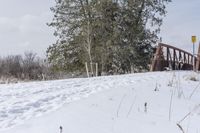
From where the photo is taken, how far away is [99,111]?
6.20m

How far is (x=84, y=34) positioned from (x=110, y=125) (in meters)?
26.5

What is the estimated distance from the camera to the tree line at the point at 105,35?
30812 mm

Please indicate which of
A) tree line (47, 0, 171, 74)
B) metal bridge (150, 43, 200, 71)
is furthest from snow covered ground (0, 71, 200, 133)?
tree line (47, 0, 171, 74)

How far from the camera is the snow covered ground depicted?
541 cm

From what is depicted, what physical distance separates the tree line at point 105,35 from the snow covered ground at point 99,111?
22.1 metres

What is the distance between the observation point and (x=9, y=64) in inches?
1984

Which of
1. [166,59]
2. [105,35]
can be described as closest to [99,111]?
[166,59]

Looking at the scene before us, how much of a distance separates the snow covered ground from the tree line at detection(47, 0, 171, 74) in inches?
869

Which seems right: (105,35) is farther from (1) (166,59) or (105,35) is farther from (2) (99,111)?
(2) (99,111)

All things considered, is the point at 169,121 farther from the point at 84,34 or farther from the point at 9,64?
the point at 9,64

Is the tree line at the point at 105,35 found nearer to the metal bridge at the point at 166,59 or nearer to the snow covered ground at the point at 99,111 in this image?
the metal bridge at the point at 166,59

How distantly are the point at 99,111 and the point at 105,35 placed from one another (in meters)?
25.2

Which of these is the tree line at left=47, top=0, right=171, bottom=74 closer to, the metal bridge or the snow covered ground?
the metal bridge

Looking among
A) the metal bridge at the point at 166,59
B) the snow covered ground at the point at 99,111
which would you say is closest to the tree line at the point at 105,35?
the metal bridge at the point at 166,59
